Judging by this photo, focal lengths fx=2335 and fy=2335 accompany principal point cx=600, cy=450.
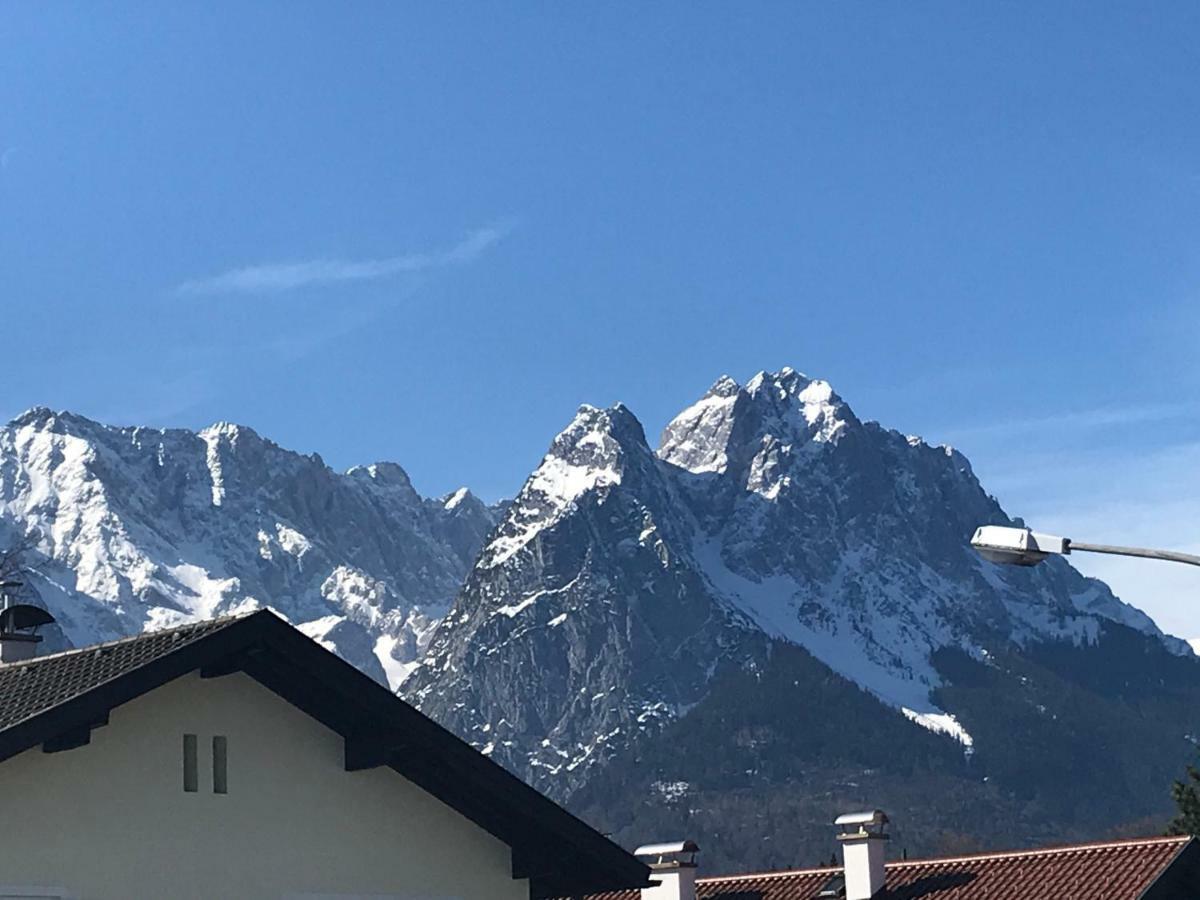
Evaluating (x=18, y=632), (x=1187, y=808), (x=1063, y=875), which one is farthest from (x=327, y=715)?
(x=1187, y=808)

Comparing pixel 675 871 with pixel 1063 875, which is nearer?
pixel 1063 875

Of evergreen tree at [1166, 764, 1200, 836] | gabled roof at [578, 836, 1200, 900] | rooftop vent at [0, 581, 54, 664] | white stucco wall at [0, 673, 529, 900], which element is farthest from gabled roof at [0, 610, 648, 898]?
evergreen tree at [1166, 764, 1200, 836]

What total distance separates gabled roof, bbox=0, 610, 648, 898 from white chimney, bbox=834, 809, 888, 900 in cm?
1543

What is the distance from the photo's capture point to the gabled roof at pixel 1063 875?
3338 cm

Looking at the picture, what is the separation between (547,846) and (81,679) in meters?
5.02

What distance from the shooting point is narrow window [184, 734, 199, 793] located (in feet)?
63.5

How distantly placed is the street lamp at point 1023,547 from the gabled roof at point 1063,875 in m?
14.3

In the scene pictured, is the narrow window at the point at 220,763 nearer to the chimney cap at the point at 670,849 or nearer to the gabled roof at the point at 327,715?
the gabled roof at the point at 327,715

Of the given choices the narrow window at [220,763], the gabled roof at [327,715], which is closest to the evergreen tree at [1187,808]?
the gabled roof at [327,715]

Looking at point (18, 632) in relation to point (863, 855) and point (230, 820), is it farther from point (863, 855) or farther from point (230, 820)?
point (863, 855)

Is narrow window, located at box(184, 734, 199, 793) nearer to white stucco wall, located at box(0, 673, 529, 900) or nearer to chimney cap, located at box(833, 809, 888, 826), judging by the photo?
white stucco wall, located at box(0, 673, 529, 900)

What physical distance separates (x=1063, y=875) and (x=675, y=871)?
6522mm

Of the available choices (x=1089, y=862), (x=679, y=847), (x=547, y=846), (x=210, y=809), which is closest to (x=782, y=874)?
(x=679, y=847)

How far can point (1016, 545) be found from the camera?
19.6m
